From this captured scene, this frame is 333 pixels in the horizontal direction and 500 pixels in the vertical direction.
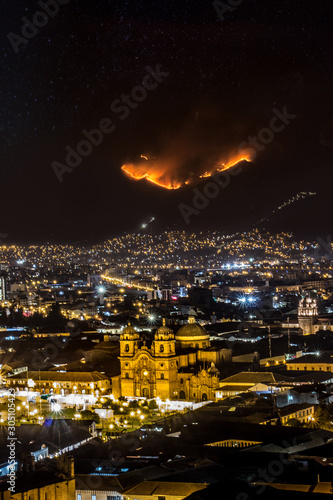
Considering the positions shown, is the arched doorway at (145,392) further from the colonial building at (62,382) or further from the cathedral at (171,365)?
the colonial building at (62,382)

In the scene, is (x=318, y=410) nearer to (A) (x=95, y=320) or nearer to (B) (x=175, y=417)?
(B) (x=175, y=417)

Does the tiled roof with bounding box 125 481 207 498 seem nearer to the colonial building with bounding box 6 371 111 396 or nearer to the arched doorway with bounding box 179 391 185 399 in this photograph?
the arched doorway with bounding box 179 391 185 399

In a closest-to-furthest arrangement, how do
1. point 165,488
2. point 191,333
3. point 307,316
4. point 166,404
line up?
point 165,488, point 166,404, point 191,333, point 307,316

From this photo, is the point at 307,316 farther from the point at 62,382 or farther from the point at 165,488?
the point at 165,488

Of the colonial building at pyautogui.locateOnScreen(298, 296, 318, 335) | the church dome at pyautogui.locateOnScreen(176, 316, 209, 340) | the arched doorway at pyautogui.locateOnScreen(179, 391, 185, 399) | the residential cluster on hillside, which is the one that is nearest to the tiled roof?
the residential cluster on hillside

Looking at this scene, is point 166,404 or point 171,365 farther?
point 171,365

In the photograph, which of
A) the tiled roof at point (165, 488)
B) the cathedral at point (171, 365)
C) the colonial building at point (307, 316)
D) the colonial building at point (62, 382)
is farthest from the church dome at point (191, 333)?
the colonial building at point (307, 316)

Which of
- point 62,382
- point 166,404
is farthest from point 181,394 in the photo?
point 62,382

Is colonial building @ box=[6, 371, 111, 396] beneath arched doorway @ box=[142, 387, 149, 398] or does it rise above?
above
